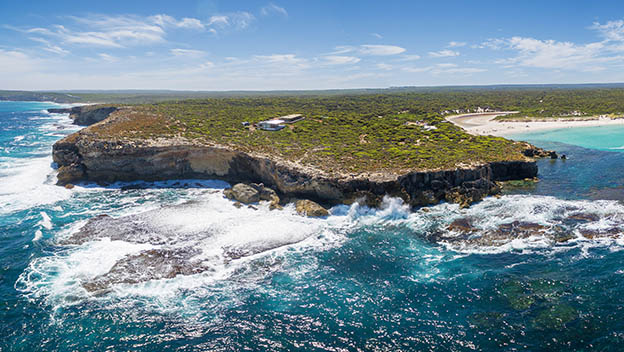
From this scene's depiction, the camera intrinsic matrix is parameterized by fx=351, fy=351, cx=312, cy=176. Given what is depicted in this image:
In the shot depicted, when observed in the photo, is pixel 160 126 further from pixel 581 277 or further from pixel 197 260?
pixel 581 277

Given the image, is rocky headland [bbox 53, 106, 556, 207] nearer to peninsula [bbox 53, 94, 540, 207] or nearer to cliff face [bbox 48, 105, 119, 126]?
peninsula [bbox 53, 94, 540, 207]

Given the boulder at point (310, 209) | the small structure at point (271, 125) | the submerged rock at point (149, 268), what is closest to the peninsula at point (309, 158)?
the small structure at point (271, 125)

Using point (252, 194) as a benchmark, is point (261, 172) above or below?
above

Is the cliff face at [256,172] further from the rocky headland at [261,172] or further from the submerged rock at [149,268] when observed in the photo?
the submerged rock at [149,268]

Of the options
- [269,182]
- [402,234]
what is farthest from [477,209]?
[269,182]

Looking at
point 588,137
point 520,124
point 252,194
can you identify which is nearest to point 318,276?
point 252,194

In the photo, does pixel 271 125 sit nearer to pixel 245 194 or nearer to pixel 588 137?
pixel 245 194
